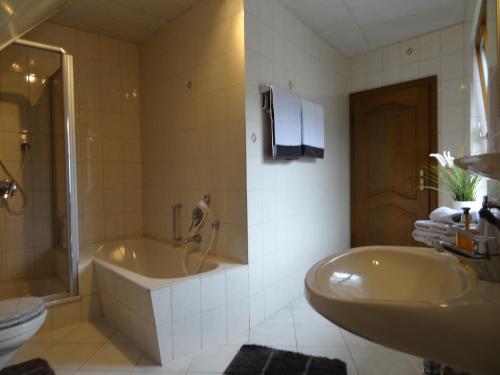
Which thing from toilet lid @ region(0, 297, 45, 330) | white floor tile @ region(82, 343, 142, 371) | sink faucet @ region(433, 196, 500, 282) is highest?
sink faucet @ region(433, 196, 500, 282)

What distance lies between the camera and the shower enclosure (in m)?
2.42

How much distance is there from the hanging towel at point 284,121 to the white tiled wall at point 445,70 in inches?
51.5

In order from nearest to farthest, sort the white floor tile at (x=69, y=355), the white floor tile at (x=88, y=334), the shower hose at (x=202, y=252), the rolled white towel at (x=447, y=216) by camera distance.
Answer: the rolled white towel at (x=447, y=216), the white floor tile at (x=69, y=355), the white floor tile at (x=88, y=334), the shower hose at (x=202, y=252)

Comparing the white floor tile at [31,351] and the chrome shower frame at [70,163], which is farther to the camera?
the chrome shower frame at [70,163]

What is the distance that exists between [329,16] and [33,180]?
109 inches

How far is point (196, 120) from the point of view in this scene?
8.24ft

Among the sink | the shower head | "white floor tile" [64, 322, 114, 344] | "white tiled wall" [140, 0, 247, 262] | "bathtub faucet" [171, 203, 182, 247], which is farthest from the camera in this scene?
"bathtub faucet" [171, 203, 182, 247]

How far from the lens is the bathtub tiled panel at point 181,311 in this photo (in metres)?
1.76

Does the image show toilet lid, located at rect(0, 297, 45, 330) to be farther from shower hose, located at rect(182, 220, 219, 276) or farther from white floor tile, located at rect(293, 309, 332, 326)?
white floor tile, located at rect(293, 309, 332, 326)

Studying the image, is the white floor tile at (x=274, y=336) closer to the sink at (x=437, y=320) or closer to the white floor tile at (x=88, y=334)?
the white floor tile at (x=88, y=334)

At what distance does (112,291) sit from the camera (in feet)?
7.23

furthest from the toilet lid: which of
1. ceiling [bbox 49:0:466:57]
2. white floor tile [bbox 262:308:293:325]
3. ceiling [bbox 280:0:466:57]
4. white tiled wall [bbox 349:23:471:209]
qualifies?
white tiled wall [bbox 349:23:471:209]

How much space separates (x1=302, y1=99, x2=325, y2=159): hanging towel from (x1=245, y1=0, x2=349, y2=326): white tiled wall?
0.51ft

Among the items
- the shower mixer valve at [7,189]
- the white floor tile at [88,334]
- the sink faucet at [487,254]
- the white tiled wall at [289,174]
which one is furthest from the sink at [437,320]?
the shower mixer valve at [7,189]
